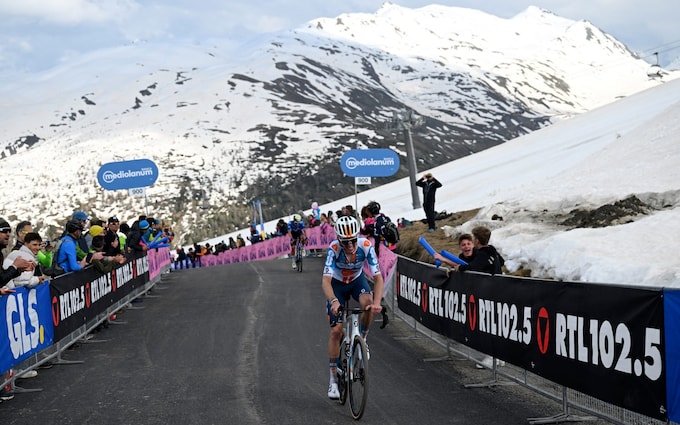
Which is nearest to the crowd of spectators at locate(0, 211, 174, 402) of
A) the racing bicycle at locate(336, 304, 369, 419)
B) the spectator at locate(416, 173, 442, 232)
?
the racing bicycle at locate(336, 304, 369, 419)

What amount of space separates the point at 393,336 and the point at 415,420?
19.7 ft

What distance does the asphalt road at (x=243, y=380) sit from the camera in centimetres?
840

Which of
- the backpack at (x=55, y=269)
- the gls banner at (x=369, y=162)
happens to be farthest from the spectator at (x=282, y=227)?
the backpack at (x=55, y=269)

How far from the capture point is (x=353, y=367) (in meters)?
8.28

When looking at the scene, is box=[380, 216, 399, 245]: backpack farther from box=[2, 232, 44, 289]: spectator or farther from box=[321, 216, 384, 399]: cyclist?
box=[321, 216, 384, 399]: cyclist

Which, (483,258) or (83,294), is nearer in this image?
(483,258)

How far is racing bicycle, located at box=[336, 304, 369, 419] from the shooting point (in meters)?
7.98

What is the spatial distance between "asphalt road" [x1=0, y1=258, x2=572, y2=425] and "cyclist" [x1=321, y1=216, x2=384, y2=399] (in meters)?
0.66

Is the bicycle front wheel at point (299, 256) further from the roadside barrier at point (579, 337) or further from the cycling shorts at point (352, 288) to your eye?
the cycling shorts at point (352, 288)

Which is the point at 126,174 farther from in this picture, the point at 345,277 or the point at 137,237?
the point at 345,277

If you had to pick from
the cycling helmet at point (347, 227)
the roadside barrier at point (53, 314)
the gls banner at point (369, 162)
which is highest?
the gls banner at point (369, 162)

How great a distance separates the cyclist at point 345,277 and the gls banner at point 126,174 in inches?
776

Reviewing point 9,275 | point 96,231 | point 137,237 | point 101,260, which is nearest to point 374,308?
point 9,275

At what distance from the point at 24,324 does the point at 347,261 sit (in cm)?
458
